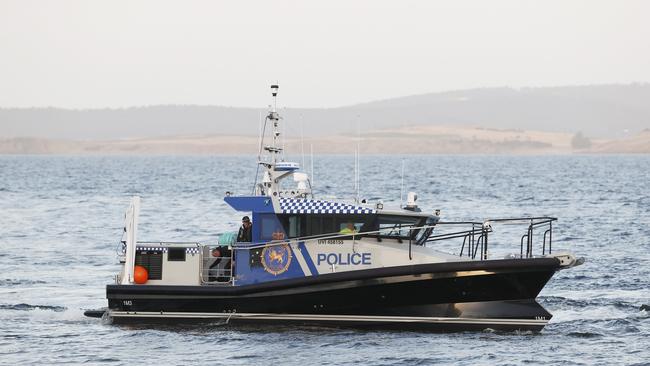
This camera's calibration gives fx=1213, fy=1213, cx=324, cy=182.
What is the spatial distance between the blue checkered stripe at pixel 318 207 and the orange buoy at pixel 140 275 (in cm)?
270

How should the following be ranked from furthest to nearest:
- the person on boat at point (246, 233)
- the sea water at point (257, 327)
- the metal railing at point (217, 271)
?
the person on boat at point (246, 233), the metal railing at point (217, 271), the sea water at point (257, 327)

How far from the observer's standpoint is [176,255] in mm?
21672

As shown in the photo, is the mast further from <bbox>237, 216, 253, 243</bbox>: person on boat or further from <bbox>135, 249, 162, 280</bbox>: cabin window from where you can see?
<bbox>135, 249, 162, 280</bbox>: cabin window

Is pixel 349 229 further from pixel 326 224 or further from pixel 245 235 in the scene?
pixel 245 235

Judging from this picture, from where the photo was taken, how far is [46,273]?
3059 centimetres

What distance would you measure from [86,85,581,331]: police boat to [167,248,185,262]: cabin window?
0.02m

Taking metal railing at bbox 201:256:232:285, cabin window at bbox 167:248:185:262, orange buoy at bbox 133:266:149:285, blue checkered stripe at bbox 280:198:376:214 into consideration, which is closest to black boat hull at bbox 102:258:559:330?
orange buoy at bbox 133:266:149:285

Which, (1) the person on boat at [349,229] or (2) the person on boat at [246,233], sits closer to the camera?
(1) the person on boat at [349,229]

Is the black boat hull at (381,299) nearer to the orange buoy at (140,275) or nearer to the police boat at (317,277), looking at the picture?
the police boat at (317,277)

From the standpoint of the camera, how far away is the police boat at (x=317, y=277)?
21.0 meters

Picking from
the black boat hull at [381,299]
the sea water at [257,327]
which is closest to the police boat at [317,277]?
the black boat hull at [381,299]

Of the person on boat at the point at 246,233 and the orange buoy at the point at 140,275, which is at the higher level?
the person on boat at the point at 246,233

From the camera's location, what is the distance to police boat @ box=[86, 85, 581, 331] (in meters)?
21.0

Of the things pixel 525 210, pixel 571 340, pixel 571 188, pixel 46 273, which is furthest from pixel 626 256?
pixel 571 188
